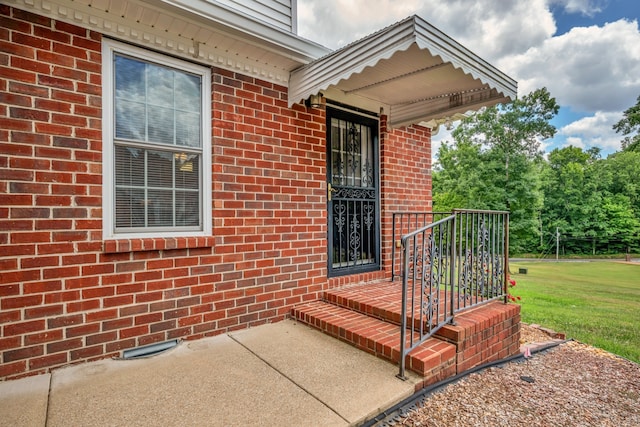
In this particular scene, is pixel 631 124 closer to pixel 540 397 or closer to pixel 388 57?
pixel 540 397

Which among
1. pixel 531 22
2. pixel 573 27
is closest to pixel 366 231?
pixel 531 22

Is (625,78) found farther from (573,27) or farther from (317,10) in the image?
(317,10)

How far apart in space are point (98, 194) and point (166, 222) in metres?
0.53

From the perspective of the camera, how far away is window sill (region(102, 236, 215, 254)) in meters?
2.29

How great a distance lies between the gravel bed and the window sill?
6.51ft

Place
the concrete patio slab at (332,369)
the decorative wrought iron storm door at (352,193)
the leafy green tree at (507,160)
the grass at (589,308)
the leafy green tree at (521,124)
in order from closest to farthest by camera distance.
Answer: the concrete patio slab at (332,369) < the decorative wrought iron storm door at (352,193) < the grass at (589,308) < the leafy green tree at (507,160) < the leafy green tree at (521,124)

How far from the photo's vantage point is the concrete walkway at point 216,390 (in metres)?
1.65

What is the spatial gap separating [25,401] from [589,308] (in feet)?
29.4

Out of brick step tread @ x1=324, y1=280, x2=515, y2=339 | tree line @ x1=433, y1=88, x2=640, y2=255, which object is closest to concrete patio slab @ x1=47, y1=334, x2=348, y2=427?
brick step tread @ x1=324, y1=280, x2=515, y2=339

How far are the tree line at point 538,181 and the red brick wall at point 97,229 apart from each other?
17.3 metres

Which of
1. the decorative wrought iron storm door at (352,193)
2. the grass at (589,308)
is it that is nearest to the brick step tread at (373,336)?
the decorative wrought iron storm door at (352,193)

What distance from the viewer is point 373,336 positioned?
8.17ft

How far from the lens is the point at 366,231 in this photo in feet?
13.3

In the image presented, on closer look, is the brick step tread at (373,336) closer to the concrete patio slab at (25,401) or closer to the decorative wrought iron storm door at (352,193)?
the decorative wrought iron storm door at (352,193)
